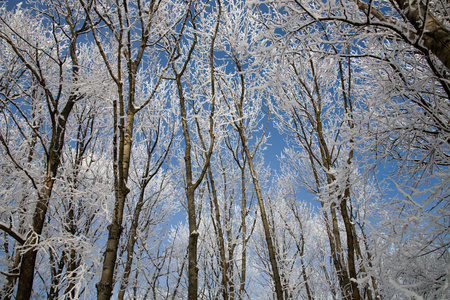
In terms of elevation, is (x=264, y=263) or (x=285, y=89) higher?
(x=285, y=89)

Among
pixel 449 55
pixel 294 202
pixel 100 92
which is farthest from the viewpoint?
pixel 294 202

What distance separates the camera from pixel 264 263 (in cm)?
748

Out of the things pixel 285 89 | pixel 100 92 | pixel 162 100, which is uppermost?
pixel 162 100

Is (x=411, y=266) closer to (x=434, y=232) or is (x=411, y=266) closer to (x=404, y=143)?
(x=434, y=232)

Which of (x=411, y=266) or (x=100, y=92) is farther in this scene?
(x=100, y=92)

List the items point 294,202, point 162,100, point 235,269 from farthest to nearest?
1. point 294,202
2. point 162,100
3. point 235,269

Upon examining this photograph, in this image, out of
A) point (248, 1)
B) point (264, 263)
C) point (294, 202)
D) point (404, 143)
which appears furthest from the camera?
point (294, 202)

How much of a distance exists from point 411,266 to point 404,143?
3.53 ft

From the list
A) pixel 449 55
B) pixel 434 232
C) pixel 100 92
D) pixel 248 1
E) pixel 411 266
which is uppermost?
pixel 100 92

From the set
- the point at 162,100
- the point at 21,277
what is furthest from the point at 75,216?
the point at 162,100

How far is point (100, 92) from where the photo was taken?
9.18 feet

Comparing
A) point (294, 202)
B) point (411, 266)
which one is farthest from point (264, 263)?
point (411, 266)

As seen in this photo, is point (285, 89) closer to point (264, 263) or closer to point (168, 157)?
point (168, 157)

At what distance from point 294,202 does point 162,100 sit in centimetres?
546
